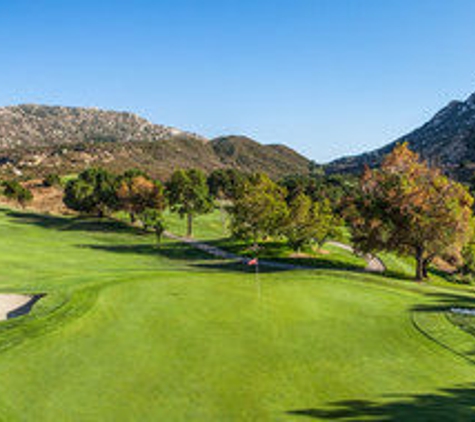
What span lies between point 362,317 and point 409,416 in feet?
25.0

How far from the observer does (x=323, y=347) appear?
12078 millimetres

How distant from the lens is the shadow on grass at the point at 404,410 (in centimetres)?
821

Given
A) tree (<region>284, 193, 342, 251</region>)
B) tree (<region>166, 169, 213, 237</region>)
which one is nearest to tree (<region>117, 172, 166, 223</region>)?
tree (<region>166, 169, 213, 237</region>)

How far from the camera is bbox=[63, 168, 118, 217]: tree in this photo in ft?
240

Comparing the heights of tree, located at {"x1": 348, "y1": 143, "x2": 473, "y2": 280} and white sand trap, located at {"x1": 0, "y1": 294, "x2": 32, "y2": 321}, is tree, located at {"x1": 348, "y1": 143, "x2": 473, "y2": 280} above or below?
above

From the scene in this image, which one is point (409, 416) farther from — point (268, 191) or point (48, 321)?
point (268, 191)

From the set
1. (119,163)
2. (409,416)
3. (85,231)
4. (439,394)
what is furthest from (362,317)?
(119,163)

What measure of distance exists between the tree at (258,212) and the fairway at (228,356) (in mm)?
27024

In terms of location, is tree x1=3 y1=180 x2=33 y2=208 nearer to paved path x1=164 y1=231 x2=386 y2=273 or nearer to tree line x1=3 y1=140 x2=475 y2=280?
tree line x1=3 y1=140 x2=475 y2=280

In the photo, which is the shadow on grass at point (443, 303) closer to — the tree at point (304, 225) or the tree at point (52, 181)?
the tree at point (304, 225)

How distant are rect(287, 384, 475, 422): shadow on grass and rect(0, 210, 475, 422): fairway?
33 mm

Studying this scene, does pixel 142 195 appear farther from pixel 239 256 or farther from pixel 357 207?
pixel 357 207

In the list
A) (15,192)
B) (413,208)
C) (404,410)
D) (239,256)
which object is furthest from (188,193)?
(404,410)

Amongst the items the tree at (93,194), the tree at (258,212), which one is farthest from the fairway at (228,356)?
the tree at (93,194)
